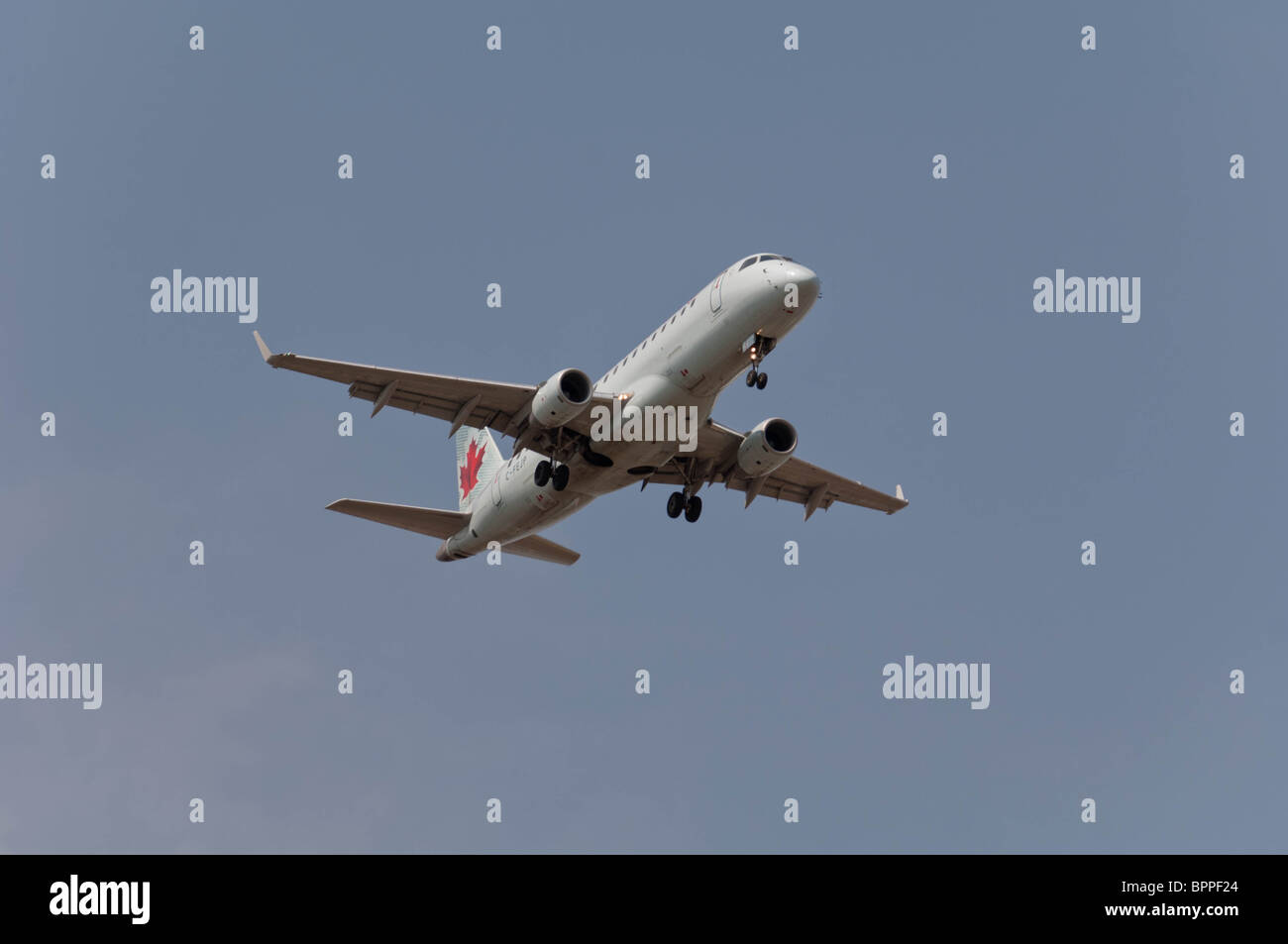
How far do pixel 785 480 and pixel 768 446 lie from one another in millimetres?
6491

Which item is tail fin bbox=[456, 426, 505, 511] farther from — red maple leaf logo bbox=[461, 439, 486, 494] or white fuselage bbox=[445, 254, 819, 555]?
white fuselage bbox=[445, 254, 819, 555]

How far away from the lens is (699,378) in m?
43.2

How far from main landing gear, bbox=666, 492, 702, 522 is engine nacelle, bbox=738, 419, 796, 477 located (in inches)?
97.1

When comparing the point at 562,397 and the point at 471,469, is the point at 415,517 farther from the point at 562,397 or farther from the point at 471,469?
the point at 562,397

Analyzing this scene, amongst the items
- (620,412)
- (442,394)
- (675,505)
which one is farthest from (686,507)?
(442,394)

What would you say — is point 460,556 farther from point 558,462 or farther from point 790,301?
point 790,301

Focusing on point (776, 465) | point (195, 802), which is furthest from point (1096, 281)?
point (195, 802)

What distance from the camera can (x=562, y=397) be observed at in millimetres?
43469

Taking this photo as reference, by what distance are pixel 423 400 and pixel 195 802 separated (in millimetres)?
12735

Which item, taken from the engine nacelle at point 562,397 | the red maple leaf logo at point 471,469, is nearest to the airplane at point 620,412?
the engine nacelle at point 562,397

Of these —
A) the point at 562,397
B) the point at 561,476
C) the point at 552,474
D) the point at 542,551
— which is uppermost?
the point at 562,397

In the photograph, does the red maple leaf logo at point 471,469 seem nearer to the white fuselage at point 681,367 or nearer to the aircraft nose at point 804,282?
the white fuselage at point 681,367

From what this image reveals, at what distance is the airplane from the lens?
42281 millimetres

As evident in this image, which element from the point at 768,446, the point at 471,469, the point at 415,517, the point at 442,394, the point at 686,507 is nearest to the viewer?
the point at 442,394
